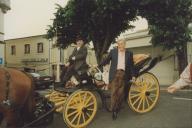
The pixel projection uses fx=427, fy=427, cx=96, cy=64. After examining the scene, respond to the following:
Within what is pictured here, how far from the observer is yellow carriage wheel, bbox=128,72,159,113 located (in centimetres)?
953

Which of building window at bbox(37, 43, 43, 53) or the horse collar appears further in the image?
building window at bbox(37, 43, 43, 53)

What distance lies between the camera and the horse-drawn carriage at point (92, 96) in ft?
28.1

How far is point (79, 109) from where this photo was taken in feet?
28.3

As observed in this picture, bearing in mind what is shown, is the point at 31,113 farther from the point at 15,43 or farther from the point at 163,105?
the point at 15,43

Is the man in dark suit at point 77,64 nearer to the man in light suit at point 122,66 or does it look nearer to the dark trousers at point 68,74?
the dark trousers at point 68,74

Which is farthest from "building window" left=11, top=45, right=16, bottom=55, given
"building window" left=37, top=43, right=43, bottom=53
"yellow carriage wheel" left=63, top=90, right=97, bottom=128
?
"yellow carriage wheel" left=63, top=90, right=97, bottom=128

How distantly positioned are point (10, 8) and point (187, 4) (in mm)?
16709

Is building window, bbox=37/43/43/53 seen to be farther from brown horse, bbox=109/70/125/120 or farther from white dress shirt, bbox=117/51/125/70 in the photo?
brown horse, bbox=109/70/125/120

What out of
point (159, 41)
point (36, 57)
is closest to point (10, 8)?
point (159, 41)

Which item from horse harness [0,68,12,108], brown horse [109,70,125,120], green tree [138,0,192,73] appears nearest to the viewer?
horse harness [0,68,12,108]

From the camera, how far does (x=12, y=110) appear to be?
715 cm

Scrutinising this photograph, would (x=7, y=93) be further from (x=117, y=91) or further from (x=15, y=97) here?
(x=117, y=91)

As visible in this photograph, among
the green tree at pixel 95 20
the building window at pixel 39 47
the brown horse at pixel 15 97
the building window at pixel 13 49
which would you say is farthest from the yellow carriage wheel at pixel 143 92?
the building window at pixel 13 49

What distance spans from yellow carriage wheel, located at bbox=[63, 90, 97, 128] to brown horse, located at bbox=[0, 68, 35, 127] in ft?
3.32
